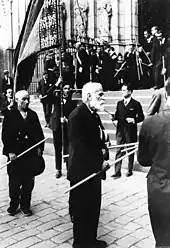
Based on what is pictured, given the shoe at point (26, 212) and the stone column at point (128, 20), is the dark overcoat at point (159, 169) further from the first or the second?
the stone column at point (128, 20)

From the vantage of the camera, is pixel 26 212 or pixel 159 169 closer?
pixel 159 169

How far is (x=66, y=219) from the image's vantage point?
5090 mm

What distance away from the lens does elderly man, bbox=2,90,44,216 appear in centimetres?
527

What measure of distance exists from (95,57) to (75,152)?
987cm

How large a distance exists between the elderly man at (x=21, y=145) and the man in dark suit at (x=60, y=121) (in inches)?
80.4

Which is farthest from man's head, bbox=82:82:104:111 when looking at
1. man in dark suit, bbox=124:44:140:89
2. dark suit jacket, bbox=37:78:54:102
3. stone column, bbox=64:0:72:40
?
stone column, bbox=64:0:72:40

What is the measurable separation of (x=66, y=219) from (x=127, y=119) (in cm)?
267

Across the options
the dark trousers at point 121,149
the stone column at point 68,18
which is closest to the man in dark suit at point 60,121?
the dark trousers at point 121,149

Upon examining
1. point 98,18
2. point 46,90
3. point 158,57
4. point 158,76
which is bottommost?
point 46,90

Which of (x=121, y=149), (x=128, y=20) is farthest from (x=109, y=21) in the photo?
(x=121, y=149)

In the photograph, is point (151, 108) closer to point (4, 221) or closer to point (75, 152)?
point (75, 152)

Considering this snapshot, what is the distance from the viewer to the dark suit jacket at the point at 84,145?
3.91 metres

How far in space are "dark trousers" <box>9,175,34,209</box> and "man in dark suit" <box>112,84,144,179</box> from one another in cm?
225

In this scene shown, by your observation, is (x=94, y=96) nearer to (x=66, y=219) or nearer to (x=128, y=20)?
(x=66, y=219)
